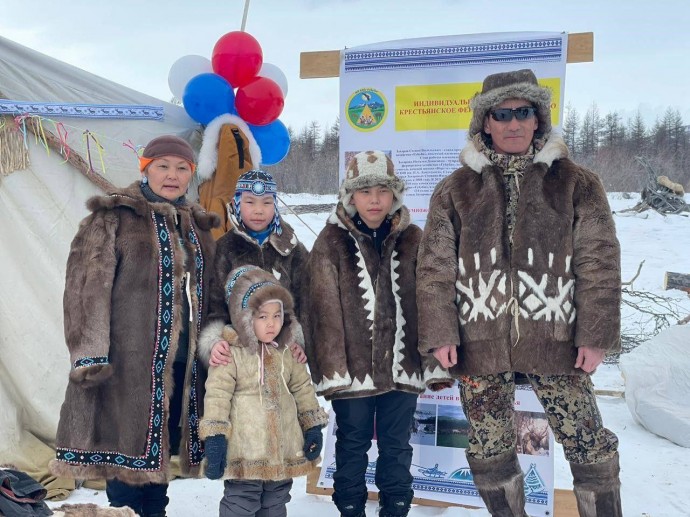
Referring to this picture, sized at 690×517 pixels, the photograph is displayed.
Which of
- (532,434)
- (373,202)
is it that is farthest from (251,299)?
(532,434)

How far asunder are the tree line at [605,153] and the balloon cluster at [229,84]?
4855mm

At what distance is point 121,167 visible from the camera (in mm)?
3773

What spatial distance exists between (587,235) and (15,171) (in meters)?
2.95

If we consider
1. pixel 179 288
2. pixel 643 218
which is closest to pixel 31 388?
pixel 179 288

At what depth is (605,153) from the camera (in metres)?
23.7

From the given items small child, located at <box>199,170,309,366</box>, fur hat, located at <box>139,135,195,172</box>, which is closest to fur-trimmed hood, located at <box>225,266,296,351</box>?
small child, located at <box>199,170,309,366</box>

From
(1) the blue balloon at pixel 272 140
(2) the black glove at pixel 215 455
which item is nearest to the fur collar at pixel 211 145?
(1) the blue balloon at pixel 272 140

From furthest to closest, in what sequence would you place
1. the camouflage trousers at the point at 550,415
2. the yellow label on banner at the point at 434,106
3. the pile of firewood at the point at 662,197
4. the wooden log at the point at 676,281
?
the pile of firewood at the point at 662,197, the wooden log at the point at 676,281, the yellow label on banner at the point at 434,106, the camouflage trousers at the point at 550,415

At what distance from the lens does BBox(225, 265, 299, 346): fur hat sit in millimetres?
2393

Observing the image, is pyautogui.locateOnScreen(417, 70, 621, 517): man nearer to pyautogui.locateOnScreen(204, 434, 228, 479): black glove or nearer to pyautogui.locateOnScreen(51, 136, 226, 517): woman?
pyautogui.locateOnScreen(204, 434, 228, 479): black glove

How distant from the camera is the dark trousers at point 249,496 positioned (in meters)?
2.37

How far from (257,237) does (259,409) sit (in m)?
0.77

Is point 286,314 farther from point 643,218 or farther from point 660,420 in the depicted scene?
point 643,218

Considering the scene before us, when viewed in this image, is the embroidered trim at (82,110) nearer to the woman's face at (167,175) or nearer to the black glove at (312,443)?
the woman's face at (167,175)
